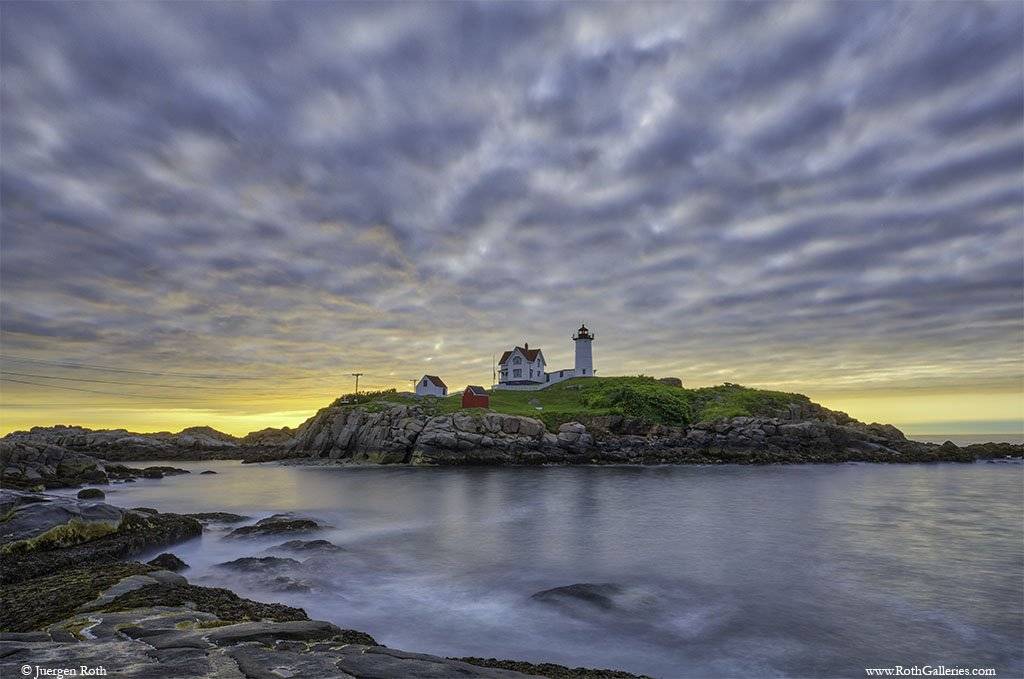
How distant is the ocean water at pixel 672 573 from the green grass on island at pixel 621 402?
33.3 metres

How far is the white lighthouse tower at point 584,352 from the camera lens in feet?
357

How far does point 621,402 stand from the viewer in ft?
259

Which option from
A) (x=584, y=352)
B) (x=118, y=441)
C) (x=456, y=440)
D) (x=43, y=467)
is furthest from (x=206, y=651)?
(x=118, y=441)

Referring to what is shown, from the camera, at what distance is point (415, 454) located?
2714 inches

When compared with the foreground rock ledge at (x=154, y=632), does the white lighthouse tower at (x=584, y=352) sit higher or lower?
higher

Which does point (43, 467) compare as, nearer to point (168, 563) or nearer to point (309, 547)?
point (309, 547)

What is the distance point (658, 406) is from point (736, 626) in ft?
217

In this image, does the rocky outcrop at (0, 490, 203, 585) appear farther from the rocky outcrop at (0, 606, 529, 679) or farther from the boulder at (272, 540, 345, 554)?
the rocky outcrop at (0, 606, 529, 679)

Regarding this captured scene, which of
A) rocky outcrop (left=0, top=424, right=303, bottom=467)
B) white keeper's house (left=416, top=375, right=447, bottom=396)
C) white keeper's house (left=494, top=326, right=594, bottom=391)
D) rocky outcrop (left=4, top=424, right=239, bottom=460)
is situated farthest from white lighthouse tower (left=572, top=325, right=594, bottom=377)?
rocky outcrop (left=4, top=424, right=239, bottom=460)

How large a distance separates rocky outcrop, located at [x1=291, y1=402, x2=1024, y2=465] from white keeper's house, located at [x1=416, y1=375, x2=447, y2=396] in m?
A: 21.1

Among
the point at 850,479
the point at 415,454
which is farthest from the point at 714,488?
the point at 415,454

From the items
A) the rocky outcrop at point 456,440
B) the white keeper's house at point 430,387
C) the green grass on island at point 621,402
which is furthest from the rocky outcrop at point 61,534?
the white keeper's house at point 430,387

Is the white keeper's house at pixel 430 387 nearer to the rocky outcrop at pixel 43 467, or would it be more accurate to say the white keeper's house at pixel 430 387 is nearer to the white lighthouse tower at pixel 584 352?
the white lighthouse tower at pixel 584 352

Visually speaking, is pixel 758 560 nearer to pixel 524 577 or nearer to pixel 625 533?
pixel 625 533
